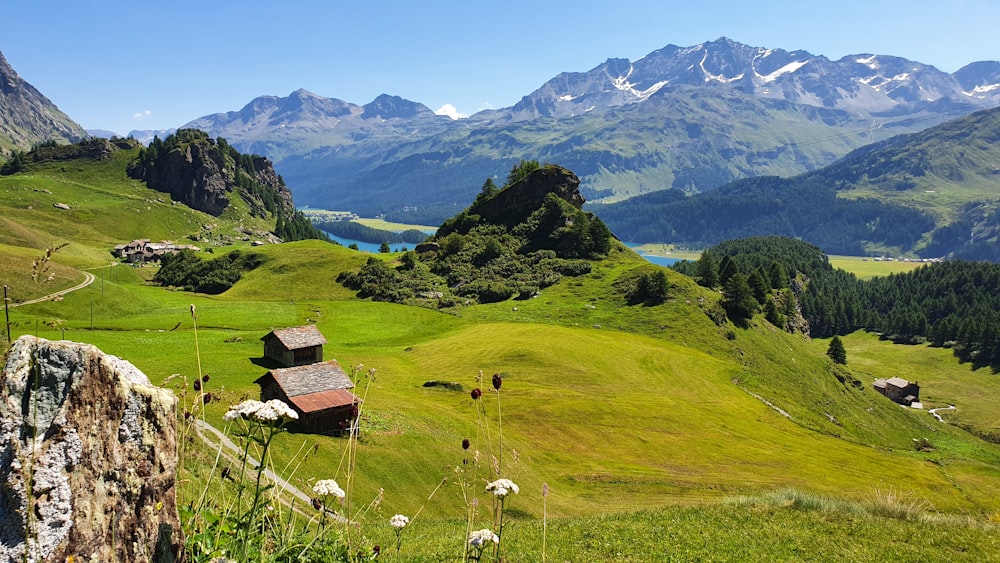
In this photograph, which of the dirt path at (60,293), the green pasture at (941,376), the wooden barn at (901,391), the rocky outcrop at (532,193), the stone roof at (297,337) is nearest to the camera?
the stone roof at (297,337)

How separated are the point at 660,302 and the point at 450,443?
8157 cm

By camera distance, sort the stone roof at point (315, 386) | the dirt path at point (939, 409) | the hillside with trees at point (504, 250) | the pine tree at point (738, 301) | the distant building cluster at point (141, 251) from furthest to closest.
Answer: the distant building cluster at point (141, 251) < the hillside with trees at point (504, 250) < the dirt path at point (939, 409) < the pine tree at point (738, 301) < the stone roof at point (315, 386)

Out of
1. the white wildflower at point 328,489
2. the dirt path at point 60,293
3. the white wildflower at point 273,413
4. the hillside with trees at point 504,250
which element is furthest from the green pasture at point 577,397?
the white wildflower at point 273,413

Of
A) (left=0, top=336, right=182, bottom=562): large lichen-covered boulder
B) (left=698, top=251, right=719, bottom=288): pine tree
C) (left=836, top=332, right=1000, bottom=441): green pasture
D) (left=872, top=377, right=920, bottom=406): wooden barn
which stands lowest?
(left=836, top=332, right=1000, bottom=441): green pasture

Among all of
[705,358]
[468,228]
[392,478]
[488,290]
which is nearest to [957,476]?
[705,358]

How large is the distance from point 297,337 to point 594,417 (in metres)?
34.5

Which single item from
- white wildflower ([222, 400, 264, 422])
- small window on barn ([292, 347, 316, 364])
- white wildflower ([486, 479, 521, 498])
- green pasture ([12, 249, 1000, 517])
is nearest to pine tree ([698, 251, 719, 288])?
green pasture ([12, 249, 1000, 517])

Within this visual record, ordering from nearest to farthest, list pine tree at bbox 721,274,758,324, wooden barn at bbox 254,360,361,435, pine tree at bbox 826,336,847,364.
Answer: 1. wooden barn at bbox 254,360,361,435
2. pine tree at bbox 721,274,758,324
3. pine tree at bbox 826,336,847,364

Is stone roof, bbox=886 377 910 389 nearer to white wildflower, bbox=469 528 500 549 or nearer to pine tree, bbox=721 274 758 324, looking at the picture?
pine tree, bbox=721 274 758 324

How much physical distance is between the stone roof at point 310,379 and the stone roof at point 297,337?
43.3 feet

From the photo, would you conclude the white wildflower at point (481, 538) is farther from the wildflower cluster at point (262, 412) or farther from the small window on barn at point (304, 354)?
the small window on barn at point (304, 354)

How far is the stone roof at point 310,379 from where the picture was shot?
4397cm

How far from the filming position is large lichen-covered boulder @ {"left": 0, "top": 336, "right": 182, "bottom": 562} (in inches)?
193

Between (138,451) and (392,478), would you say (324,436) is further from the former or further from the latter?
(138,451)
